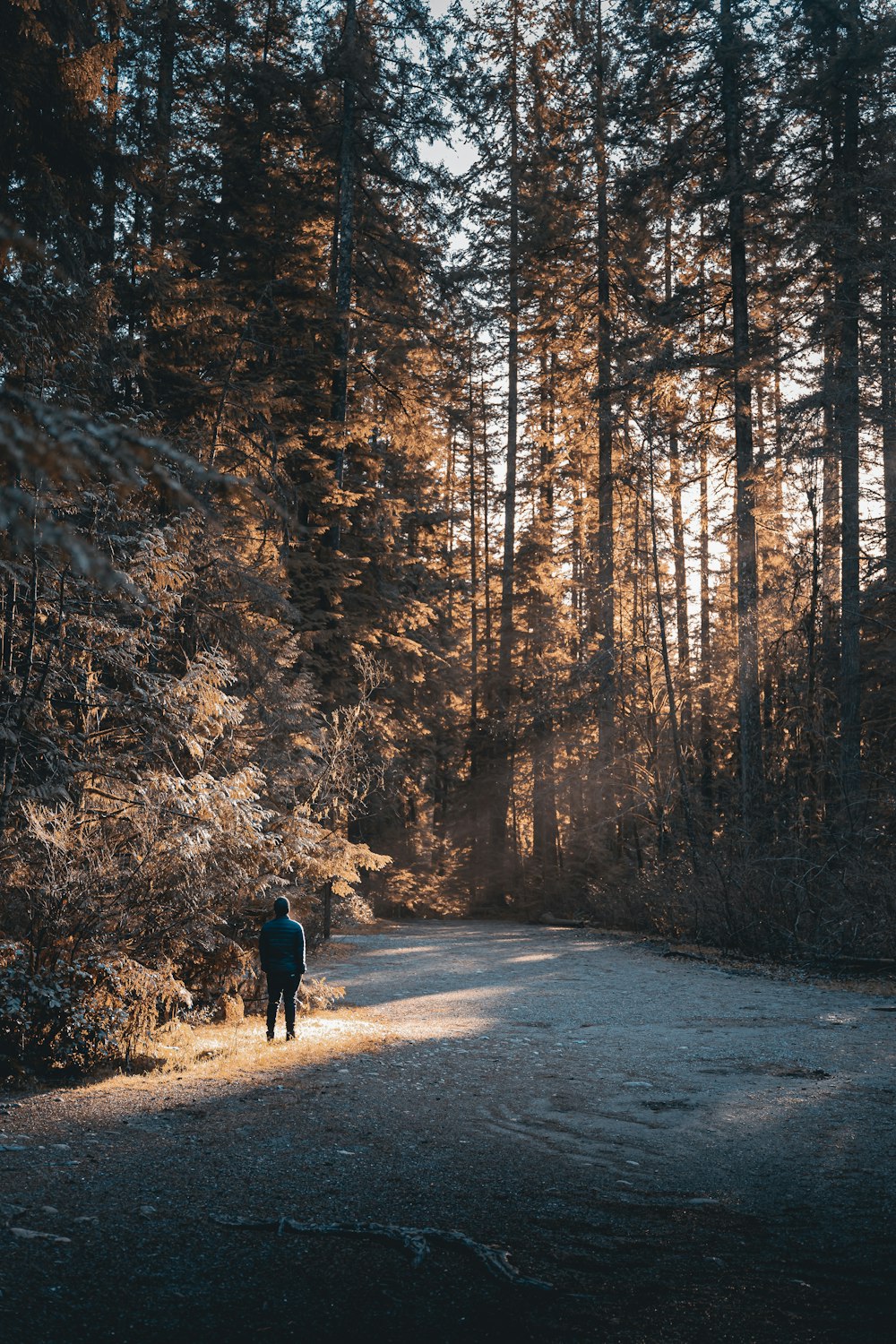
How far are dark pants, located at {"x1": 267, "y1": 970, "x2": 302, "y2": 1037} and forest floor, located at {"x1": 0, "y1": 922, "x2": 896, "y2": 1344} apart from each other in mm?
223

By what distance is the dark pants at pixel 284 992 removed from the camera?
9594mm

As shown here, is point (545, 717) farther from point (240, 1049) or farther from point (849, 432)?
point (240, 1049)

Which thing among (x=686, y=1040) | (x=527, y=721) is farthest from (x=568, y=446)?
(x=686, y=1040)

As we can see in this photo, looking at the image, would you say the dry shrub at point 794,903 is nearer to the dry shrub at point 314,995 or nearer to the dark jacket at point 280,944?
the dry shrub at point 314,995

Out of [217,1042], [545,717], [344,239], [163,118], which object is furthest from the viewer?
[545,717]

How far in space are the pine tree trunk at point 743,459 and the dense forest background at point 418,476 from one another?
87mm

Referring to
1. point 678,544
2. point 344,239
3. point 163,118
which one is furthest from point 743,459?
point 163,118

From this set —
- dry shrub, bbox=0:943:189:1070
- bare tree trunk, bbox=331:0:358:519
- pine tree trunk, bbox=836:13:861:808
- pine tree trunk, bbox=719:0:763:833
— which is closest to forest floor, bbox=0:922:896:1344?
dry shrub, bbox=0:943:189:1070

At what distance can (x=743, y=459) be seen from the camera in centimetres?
2033

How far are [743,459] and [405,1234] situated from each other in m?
18.4

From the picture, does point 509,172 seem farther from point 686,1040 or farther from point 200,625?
point 686,1040

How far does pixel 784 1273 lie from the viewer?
14.5 feet

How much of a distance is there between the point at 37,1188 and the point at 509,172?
32732mm

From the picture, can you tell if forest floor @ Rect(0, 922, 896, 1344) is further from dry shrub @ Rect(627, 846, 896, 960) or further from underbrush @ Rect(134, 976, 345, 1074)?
dry shrub @ Rect(627, 846, 896, 960)
